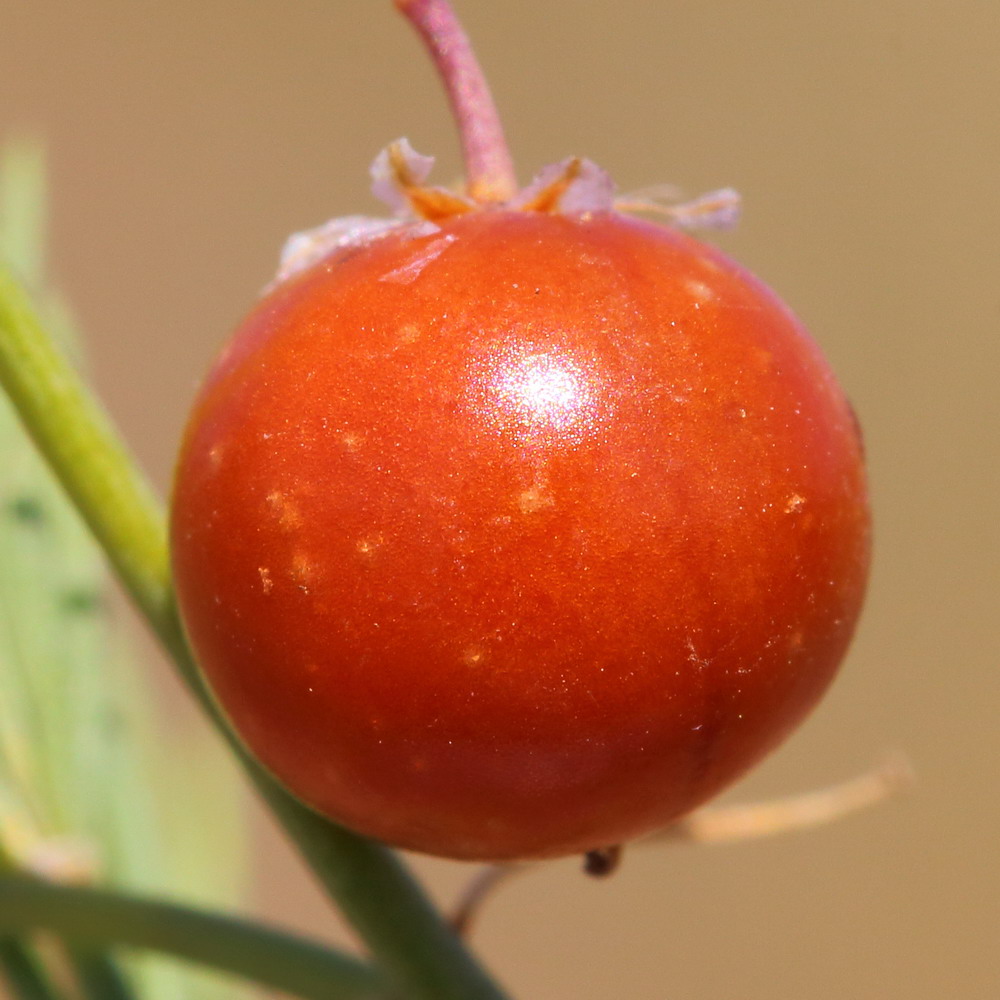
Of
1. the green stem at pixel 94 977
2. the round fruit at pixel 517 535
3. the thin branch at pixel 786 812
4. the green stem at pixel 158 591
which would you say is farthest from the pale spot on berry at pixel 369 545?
the green stem at pixel 94 977

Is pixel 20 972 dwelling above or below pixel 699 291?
below

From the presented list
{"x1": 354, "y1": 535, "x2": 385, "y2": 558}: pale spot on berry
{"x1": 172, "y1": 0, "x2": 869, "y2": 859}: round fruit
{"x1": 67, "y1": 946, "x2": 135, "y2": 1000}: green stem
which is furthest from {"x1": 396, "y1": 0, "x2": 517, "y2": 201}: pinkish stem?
{"x1": 67, "y1": 946, "x2": 135, "y2": 1000}: green stem

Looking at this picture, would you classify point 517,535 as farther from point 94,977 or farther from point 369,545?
point 94,977

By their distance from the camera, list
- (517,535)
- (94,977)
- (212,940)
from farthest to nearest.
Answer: (94,977), (212,940), (517,535)

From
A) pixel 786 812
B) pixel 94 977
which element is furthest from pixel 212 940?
pixel 786 812

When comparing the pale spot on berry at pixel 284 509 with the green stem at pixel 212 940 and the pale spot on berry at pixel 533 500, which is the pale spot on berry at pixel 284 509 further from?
the green stem at pixel 212 940

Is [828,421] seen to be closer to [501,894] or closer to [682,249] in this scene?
[682,249]

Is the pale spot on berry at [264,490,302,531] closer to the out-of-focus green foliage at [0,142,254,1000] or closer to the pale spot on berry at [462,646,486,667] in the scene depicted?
the pale spot on berry at [462,646,486,667]
